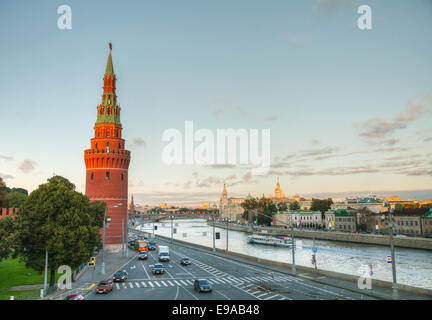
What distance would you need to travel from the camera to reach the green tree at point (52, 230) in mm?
38219

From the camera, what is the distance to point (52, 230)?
38812 millimetres

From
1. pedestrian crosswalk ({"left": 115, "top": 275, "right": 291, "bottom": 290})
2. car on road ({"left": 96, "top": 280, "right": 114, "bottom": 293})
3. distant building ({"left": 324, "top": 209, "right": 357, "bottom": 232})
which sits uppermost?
car on road ({"left": 96, "top": 280, "right": 114, "bottom": 293})

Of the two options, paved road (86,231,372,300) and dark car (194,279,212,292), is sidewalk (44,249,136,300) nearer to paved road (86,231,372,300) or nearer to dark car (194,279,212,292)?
paved road (86,231,372,300)

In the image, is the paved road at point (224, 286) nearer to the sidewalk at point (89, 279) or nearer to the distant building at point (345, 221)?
the sidewalk at point (89, 279)

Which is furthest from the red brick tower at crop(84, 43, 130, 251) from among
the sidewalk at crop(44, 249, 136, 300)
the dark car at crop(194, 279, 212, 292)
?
the dark car at crop(194, 279, 212, 292)

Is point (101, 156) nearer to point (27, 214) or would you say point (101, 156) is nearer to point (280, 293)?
point (27, 214)

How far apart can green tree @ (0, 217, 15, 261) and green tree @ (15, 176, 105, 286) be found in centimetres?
75

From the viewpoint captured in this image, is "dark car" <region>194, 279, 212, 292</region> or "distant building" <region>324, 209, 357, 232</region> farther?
"distant building" <region>324, 209, 357, 232</region>

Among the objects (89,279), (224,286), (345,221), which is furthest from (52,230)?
(345,221)

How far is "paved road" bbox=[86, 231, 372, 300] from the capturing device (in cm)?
3130
